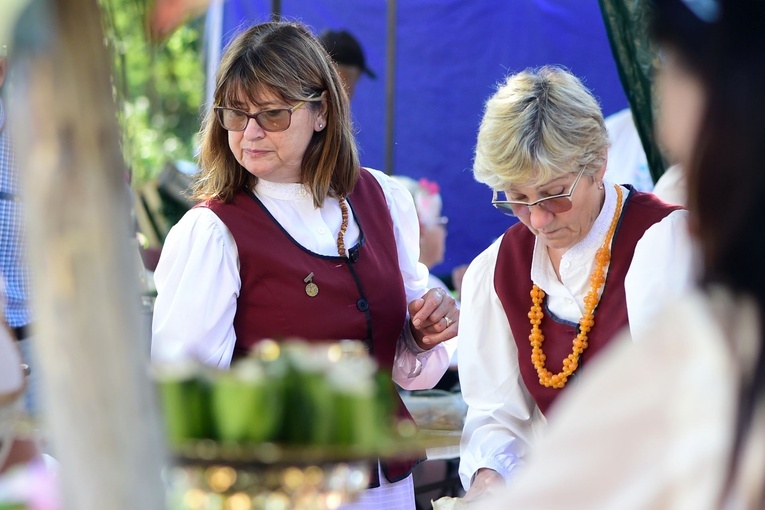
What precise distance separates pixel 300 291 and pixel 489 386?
568 mm

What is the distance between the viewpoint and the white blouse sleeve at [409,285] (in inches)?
111

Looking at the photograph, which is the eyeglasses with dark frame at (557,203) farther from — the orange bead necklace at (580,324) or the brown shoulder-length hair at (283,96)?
the brown shoulder-length hair at (283,96)

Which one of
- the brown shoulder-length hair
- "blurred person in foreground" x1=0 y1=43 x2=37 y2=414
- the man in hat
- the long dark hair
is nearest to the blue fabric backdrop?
the man in hat

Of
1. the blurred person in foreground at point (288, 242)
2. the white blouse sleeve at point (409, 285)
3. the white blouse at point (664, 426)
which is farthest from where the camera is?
the white blouse sleeve at point (409, 285)

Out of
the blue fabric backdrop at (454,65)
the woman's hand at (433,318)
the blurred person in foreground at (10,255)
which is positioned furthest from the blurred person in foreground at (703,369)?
the blue fabric backdrop at (454,65)

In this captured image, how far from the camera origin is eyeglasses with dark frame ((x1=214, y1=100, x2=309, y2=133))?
8.57 ft

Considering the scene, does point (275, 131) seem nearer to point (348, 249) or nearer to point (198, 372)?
point (348, 249)

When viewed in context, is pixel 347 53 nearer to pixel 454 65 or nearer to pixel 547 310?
pixel 454 65

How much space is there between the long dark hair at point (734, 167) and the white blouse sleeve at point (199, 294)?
168 cm

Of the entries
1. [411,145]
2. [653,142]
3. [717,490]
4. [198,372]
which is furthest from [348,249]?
[411,145]

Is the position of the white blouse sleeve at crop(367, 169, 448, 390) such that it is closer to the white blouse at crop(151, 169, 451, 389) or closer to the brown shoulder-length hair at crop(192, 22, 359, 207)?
the white blouse at crop(151, 169, 451, 389)

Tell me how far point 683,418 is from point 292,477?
51 centimetres

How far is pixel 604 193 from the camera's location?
8.74ft

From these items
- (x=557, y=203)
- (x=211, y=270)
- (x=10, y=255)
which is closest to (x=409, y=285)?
(x=557, y=203)
